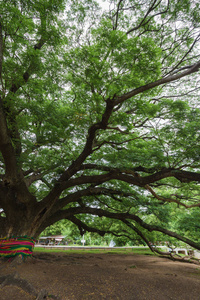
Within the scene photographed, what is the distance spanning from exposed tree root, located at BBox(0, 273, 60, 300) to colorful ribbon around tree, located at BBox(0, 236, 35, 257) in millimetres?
1694

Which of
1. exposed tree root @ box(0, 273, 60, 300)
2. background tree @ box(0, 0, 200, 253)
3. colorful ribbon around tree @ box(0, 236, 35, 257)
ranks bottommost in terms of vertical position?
exposed tree root @ box(0, 273, 60, 300)

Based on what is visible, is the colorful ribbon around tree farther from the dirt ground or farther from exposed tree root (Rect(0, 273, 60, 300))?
exposed tree root (Rect(0, 273, 60, 300))

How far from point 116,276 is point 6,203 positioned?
4066mm

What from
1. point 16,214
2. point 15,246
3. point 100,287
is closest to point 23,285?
point 100,287

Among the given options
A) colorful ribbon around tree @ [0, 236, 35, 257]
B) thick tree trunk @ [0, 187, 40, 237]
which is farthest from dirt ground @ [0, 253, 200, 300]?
thick tree trunk @ [0, 187, 40, 237]

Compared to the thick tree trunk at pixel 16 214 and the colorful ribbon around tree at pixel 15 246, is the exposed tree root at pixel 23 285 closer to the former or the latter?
the colorful ribbon around tree at pixel 15 246

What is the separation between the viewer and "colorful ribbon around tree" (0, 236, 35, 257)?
477 cm

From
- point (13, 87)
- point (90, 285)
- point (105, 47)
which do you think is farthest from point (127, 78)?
point (90, 285)

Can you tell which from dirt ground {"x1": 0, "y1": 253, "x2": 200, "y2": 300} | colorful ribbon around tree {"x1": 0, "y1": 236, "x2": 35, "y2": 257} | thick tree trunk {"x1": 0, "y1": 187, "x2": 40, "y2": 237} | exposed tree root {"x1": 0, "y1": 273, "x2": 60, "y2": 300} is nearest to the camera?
exposed tree root {"x1": 0, "y1": 273, "x2": 60, "y2": 300}

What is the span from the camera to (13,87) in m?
5.50

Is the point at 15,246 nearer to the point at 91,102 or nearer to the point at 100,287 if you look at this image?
the point at 100,287

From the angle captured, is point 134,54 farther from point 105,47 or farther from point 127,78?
point 105,47

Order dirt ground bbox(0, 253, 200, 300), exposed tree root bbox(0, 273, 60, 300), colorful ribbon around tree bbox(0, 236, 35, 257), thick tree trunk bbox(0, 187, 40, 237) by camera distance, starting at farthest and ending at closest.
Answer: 1. thick tree trunk bbox(0, 187, 40, 237)
2. colorful ribbon around tree bbox(0, 236, 35, 257)
3. dirt ground bbox(0, 253, 200, 300)
4. exposed tree root bbox(0, 273, 60, 300)

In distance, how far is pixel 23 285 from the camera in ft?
9.50
